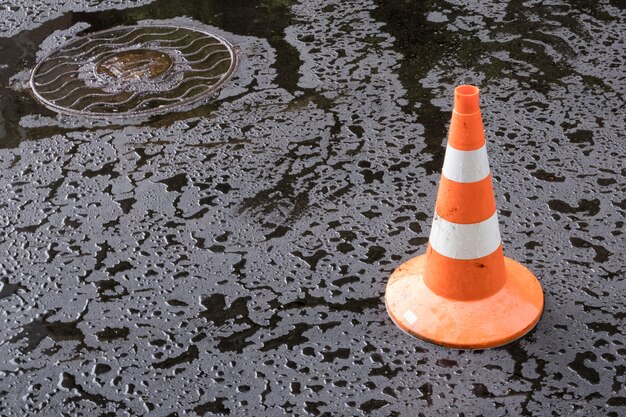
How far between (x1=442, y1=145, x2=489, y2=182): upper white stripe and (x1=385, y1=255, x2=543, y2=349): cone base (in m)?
0.46

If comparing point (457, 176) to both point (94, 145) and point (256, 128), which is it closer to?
point (256, 128)

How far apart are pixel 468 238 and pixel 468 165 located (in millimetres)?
272

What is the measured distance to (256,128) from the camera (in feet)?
14.0

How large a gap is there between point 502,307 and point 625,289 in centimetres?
→ 52

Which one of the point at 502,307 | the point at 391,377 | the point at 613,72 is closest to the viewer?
the point at 391,377

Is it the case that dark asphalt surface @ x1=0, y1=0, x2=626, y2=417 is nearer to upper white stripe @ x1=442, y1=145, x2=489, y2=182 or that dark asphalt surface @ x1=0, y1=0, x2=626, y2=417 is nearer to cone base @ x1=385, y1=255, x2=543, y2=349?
cone base @ x1=385, y1=255, x2=543, y2=349

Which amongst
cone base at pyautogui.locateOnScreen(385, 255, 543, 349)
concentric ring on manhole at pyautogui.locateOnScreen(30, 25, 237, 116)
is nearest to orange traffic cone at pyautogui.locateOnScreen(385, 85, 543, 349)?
cone base at pyautogui.locateOnScreen(385, 255, 543, 349)

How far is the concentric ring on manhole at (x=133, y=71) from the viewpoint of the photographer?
181 inches

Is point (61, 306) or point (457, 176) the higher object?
point (457, 176)

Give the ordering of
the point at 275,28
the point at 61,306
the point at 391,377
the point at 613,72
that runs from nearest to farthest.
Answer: the point at 391,377
the point at 61,306
the point at 613,72
the point at 275,28

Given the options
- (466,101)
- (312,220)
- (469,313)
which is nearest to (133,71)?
(312,220)

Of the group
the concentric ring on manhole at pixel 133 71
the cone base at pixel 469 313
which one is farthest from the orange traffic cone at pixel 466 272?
the concentric ring on manhole at pixel 133 71

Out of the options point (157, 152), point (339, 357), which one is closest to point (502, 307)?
point (339, 357)

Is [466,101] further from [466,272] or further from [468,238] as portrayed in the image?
[466,272]
